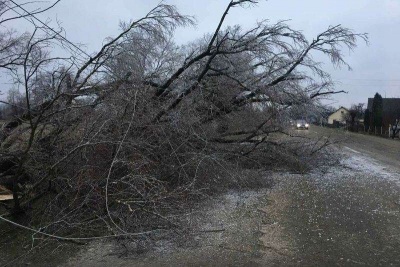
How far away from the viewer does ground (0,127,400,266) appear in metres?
4.77

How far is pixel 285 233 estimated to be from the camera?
5.70m

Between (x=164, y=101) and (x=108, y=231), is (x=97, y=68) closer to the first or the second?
(x=164, y=101)

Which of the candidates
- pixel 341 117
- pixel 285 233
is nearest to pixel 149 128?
pixel 285 233

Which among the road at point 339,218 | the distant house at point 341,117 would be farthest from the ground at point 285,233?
the distant house at point 341,117

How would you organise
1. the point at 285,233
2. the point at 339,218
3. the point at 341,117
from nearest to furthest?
1. the point at 285,233
2. the point at 339,218
3. the point at 341,117

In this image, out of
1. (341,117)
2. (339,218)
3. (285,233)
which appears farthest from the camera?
(341,117)

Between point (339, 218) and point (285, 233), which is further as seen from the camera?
point (339, 218)

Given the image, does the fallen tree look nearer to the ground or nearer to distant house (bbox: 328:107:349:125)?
the ground

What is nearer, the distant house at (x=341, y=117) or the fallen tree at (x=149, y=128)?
the fallen tree at (x=149, y=128)

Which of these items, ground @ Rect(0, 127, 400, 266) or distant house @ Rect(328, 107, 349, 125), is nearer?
ground @ Rect(0, 127, 400, 266)

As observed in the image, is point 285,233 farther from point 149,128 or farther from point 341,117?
point 341,117

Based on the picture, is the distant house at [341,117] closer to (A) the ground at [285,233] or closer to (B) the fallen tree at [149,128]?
(B) the fallen tree at [149,128]

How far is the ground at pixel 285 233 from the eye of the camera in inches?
188

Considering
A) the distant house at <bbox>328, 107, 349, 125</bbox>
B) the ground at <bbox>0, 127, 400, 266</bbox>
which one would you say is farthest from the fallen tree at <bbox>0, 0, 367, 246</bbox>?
the distant house at <bbox>328, 107, 349, 125</bbox>
